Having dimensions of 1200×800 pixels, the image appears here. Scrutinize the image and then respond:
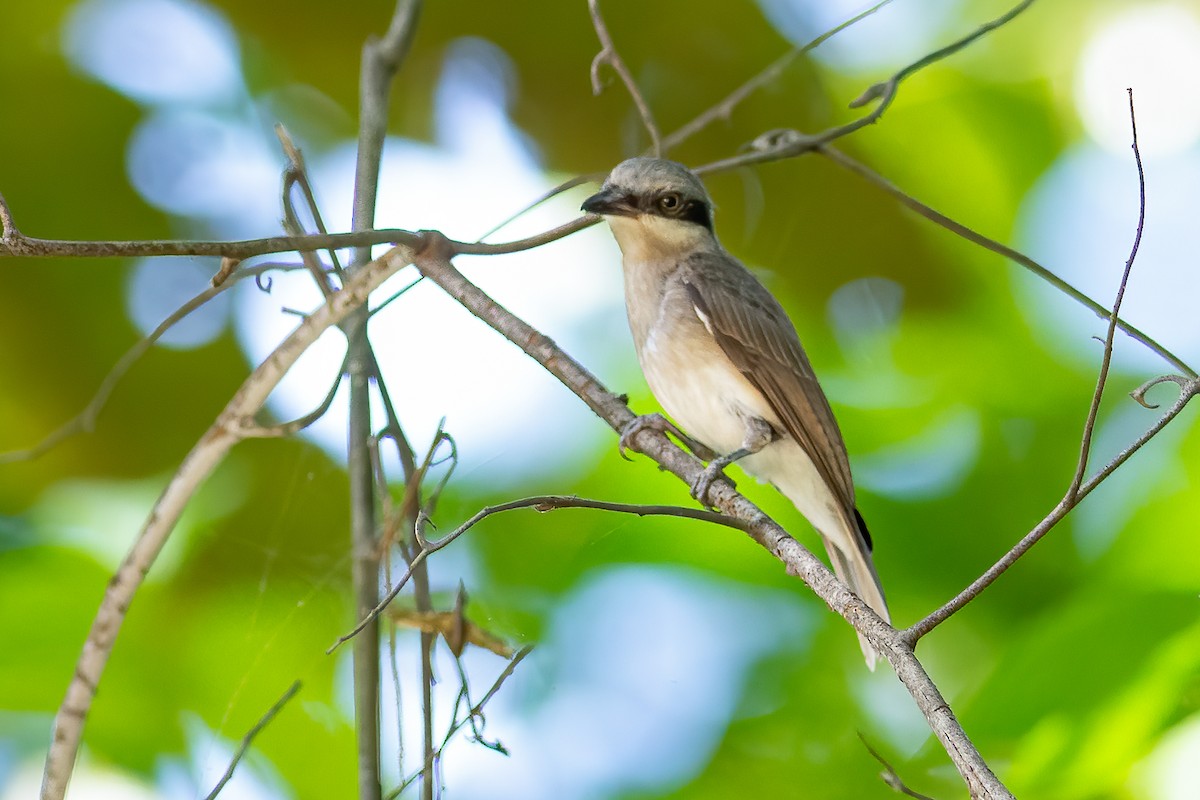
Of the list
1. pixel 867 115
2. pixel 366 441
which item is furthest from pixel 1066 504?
pixel 867 115

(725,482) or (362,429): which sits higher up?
(362,429)

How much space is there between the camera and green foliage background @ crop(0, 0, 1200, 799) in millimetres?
2256

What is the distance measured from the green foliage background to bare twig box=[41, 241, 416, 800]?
1.66 ft

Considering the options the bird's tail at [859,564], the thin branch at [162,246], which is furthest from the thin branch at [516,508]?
the bird's tail at [859,564]

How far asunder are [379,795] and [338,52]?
2.49 metres

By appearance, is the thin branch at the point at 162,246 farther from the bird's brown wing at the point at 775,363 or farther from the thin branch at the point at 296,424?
the bird's brown wing at the point at 775,363

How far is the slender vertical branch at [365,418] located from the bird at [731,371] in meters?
0.59

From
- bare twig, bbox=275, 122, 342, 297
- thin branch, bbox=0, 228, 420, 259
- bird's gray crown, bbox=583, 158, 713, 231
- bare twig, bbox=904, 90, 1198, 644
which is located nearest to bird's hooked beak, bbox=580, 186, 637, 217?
bird's gray crown, bbox=583, 158, 713, 231

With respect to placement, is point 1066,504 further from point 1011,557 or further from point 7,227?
point 7,227

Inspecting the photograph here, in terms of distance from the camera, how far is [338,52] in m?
3.42

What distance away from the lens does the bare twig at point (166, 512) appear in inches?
63.7

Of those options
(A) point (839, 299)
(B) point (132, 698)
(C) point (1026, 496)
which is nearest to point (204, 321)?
(B) point (132, 698)

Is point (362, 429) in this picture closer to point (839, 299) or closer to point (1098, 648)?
point (1098, 648)

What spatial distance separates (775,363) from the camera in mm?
2469
